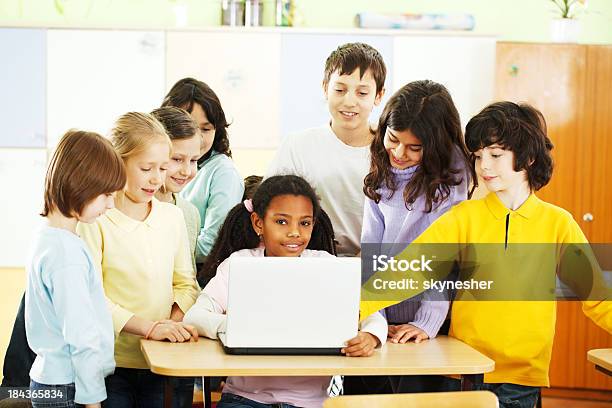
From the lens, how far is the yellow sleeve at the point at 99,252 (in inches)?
92.3

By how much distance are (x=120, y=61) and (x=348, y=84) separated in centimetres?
224

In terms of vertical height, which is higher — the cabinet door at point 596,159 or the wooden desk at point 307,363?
the cabinet door at point 596,159

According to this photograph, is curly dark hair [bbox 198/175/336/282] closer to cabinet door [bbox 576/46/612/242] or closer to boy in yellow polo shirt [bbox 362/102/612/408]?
boy in yellow polo shirt [bbox 362/102/612/408]

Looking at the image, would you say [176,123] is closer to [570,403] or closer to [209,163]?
[209,163]

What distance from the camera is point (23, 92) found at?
4809 mm

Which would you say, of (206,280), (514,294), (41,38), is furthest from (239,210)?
(41,38)

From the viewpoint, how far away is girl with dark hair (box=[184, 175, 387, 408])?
7.73 feet

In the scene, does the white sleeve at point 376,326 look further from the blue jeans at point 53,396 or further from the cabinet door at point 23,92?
the cabinet door at point 23,92

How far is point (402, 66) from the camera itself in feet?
15.8

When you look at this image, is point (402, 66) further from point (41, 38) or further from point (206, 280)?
point (206, 280)

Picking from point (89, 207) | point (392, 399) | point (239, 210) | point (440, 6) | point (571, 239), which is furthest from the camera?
point (440, 6)

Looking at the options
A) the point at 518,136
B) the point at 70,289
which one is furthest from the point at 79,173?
the point at 518,136

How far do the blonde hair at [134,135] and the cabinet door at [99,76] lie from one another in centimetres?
231

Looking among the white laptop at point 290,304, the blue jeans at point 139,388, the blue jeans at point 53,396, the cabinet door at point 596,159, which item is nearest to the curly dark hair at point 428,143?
the white laptop at point 290,304
